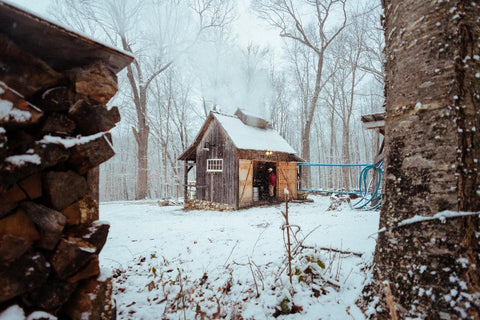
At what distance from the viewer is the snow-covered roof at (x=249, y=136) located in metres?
11.8

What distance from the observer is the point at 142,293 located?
3068 millimetres

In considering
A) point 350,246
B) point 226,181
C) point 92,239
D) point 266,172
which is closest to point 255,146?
point 226,181

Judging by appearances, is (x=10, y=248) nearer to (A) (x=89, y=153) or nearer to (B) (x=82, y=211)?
(B) (x=82, y=211)

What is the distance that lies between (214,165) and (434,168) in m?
11.0

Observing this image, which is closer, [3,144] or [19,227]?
Answer: [3,144]

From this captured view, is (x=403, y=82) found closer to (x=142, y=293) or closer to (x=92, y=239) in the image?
(x=92, y=239)

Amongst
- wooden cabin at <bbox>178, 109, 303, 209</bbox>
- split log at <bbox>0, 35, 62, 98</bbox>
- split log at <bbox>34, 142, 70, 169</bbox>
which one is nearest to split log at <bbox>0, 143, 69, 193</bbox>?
split log at <bbox>34, 142, 70, 169</bbox>

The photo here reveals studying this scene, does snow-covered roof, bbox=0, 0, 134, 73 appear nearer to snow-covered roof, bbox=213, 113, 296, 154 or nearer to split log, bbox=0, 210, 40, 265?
split log, bbox=0, 210, 40, 265

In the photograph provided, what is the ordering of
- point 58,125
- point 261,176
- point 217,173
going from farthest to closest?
point 261,176 < point 217,173 < point 58,125

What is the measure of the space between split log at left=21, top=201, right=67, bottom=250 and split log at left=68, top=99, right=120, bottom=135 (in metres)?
0.67

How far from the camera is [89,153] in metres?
1.95

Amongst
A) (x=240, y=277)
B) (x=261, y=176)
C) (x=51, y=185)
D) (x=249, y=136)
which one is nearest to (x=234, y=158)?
(x=249, y=136)

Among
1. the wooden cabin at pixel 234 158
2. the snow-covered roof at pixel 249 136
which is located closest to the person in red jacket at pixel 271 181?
the wooden cabin at pixel 234 158

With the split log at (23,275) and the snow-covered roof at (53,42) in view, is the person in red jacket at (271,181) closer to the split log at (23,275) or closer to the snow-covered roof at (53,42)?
the snow-covered roof at (53,42)
